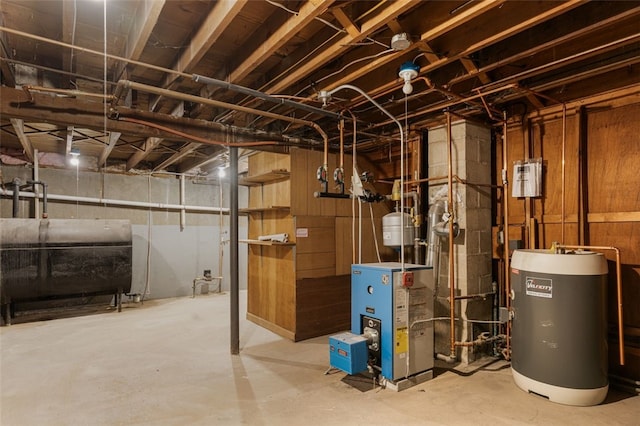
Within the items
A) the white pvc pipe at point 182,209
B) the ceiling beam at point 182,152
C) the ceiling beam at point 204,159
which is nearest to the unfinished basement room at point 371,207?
the ceiling beam at point 182,152

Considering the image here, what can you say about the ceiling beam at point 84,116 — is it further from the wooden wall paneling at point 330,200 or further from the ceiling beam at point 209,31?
the wooden wall paneling at point 330,200

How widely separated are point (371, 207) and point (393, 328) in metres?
1.90

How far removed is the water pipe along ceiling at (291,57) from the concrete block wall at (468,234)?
281 millimetres

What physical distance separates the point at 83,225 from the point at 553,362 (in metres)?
5.97

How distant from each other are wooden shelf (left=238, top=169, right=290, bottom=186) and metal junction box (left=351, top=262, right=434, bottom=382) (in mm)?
1589

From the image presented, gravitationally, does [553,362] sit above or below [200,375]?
above

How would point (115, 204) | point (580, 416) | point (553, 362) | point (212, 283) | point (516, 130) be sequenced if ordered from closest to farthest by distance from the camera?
point (580, 416) < point (553, 362) < point (516, 130) < point (115, 204) < point (212, 283)

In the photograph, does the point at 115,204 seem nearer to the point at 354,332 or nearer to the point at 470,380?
the point at 354,332

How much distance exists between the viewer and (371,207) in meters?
4.39

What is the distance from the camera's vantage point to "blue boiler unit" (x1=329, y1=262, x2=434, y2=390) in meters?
2.76

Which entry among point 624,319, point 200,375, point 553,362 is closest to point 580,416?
point 553,362

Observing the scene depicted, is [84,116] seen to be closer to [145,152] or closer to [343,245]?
[145,152]

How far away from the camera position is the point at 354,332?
3061 millimetres

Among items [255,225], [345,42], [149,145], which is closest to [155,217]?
[149,145]
